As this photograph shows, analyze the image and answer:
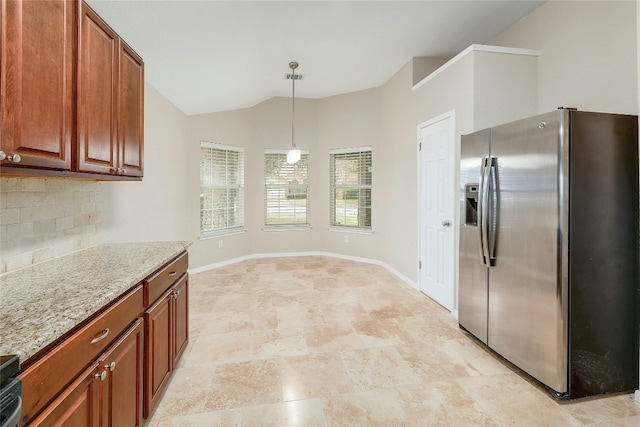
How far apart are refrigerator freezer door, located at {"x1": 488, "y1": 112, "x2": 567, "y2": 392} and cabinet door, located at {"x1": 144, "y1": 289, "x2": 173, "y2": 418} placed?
7.90 feet

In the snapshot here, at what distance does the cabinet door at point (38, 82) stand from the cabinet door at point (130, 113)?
49 centimetres

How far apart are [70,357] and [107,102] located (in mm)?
1489

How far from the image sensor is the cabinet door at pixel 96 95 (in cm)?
156

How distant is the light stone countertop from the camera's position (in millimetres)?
907

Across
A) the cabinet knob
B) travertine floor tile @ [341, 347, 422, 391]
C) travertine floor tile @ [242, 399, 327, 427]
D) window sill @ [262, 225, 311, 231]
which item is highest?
the cabinet knob

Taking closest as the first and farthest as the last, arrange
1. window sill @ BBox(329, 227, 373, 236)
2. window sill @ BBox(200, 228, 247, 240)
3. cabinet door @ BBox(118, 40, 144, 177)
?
cabinet door @ BBox(118, 40, 144, 177)
window sill @ BBox(200, 228, 247, 240)
window sill @ BBox(329, 227, 373, 236)

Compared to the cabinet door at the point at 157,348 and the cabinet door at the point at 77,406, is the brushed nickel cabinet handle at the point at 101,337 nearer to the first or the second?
the cabinet door at the point at 77,406

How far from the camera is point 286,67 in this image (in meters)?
4.20

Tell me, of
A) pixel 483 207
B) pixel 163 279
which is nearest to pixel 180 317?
pixel 163 279

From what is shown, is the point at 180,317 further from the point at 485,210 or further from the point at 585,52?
the point at 585,52

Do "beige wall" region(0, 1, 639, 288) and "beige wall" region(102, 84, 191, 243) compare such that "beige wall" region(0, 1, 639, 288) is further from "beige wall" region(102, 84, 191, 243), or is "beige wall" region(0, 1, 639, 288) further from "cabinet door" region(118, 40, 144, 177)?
"cabinet door" region(118, 40, 144, 177)

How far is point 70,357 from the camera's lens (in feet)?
3.30

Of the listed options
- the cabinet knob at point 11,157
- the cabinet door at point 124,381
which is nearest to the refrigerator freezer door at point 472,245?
the cabinet door at point 124,381

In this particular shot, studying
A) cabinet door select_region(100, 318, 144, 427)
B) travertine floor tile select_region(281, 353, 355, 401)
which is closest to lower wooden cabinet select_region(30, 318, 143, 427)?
cabinet door select_region(100, 318, 144, 427)
